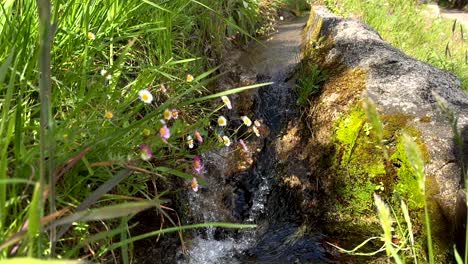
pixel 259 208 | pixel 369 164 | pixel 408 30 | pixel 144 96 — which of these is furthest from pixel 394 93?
pixel 408 30

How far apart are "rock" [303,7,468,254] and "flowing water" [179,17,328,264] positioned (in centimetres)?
38

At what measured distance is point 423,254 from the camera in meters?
2.25

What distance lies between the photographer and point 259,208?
10.00 feet

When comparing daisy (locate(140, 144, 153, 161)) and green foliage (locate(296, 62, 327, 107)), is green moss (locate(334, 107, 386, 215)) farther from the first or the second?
daisy (locate(140, 144, 153, 161))

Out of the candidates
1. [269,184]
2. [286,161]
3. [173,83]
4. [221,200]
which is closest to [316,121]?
[286,161]

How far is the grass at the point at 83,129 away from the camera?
3.10 feet

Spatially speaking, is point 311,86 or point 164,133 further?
point 311,86

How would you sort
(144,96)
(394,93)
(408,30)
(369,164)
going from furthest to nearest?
(408,30), (394,93), (369,164), (144,96)

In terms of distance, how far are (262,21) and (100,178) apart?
14.0 ft

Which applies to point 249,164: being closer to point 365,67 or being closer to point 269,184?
point 269,184

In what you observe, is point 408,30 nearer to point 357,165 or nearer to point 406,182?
point 357,165

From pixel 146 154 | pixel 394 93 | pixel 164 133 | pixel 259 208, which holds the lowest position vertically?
pixel 259 208

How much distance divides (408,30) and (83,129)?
16.6 ft

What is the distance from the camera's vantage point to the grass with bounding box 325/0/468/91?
4.77 meters
